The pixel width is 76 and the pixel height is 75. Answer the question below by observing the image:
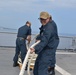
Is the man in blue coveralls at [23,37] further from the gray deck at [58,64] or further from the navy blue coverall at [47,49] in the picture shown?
the navy blue coverall at [47,49]

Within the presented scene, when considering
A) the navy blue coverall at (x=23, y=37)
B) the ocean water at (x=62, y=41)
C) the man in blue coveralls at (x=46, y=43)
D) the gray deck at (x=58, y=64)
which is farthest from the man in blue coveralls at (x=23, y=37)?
the ocean water at (x=62, y=41)

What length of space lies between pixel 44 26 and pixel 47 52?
579mm

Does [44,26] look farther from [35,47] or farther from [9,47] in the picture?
[9,47]

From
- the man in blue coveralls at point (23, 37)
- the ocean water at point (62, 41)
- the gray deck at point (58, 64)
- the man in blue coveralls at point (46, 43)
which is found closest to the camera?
the man in blue coveralls at point (46, 43)

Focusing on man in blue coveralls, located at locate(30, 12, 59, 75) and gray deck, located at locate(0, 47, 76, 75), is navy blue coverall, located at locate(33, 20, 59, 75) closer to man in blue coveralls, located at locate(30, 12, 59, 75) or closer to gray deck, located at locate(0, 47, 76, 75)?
man in blue coveralls, located at locate(30, 12, 59, 75)

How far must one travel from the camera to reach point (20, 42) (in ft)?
38.4

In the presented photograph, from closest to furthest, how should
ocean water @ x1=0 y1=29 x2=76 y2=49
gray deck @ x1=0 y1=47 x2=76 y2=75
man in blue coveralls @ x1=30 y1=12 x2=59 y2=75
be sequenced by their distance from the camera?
man in blue coveralls @ x1=30 y1=12 x2=59 y2=75 → gray deck @ x1=0 y1=47 x2=76 y2=75 → ocean water @ x1=0 y1=29 x2=76 y2=49

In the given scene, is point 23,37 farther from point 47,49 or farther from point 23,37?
point 47,49

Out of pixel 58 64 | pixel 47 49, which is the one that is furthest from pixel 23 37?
pixel 47 49

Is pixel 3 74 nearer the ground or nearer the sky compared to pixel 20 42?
nearer the ground

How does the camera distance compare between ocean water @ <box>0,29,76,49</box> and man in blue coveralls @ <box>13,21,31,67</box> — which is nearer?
man in blue coveralls @ <box>13,21,31,67</box>

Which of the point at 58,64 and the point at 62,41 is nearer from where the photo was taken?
the point at 58,64

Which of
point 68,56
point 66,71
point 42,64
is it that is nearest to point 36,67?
point 42,64

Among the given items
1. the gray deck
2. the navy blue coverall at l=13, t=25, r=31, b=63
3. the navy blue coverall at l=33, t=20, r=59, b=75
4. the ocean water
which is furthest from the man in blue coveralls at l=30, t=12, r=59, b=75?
the ocean water
